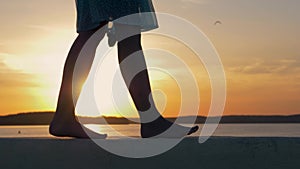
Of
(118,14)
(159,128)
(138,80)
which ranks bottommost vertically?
(159,128)

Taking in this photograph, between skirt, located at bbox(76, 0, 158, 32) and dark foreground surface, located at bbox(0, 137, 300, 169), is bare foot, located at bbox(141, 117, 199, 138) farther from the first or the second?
dark foreground surface, located at bbox(0, 137, 300, 169)

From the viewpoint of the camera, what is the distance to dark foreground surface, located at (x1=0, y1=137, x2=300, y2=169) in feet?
6.67

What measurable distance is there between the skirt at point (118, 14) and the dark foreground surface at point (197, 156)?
724 millimetres

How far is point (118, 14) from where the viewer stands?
270cm

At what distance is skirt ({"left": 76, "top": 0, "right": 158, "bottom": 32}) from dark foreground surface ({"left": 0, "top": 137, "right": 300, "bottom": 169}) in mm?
724

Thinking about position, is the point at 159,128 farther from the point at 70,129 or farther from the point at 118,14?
the point at 118,14

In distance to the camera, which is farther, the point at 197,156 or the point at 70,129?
the point at 70,129

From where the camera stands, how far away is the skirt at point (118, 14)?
2693 mm

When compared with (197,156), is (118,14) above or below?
above

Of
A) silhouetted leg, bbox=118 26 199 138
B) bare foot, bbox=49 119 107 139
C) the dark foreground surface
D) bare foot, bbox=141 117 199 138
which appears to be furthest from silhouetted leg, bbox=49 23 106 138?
the dark foreground surface

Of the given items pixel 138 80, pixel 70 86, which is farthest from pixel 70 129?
pixel 138 80

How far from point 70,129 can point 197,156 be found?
2.62 ft

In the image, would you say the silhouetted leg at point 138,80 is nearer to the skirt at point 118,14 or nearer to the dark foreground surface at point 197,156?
the skirt at point 118,14

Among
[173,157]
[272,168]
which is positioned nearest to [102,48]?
[173,157]
